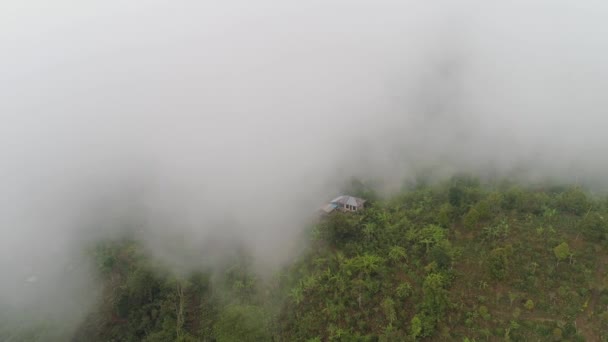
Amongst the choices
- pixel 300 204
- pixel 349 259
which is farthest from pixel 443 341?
pixel 300 204

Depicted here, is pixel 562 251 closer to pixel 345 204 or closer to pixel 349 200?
pixel 349 200

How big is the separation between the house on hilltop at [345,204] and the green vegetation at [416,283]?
136 cm

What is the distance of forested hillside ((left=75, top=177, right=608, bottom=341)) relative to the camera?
22.4m

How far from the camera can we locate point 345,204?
1328 inches

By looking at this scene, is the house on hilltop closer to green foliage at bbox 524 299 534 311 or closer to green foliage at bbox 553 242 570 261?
green foliage at bbox 524 299 534 311

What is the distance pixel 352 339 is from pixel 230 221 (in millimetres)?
20227

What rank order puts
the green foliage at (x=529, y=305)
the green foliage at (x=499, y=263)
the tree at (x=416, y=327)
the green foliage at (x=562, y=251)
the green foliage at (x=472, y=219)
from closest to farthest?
the green foliage at (x=529, y=305) → the tree at (x=416, y=327) → the green foliage at (x=562, y=251) → the green foliage at (x=499, y=263) → the green foliage at (x=472, y=219)

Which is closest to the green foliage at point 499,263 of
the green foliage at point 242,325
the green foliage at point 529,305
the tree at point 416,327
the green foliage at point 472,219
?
the green foliage at point 529,305

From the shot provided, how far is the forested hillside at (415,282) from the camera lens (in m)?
22.4

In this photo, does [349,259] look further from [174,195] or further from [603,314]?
[174,195]

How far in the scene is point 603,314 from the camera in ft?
68.5

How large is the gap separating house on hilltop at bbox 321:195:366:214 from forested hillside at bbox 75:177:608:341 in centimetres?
126

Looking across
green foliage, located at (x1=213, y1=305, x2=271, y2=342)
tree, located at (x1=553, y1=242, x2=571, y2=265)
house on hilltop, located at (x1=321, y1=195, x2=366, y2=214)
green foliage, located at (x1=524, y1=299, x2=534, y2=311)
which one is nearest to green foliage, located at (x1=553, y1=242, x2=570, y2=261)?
tree, located at (x1=553, y1=242, x2=571, y2=265)

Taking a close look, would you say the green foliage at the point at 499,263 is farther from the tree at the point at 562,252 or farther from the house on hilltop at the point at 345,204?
the house on hilltop at the point at 345,204
